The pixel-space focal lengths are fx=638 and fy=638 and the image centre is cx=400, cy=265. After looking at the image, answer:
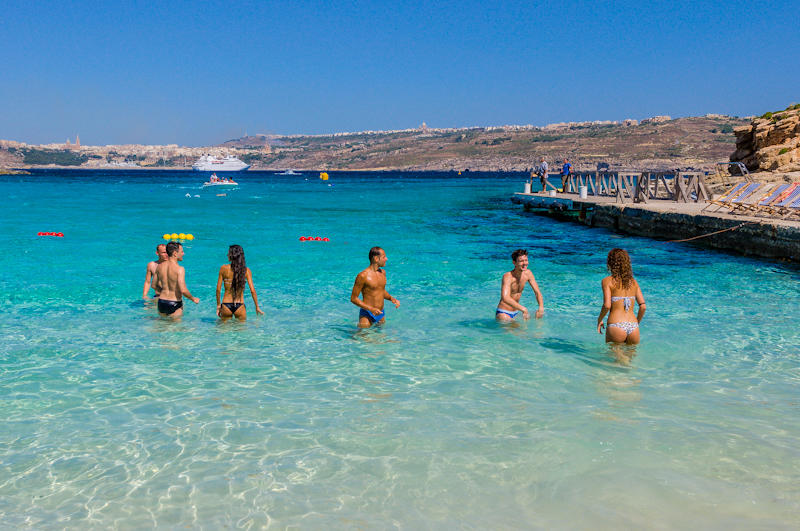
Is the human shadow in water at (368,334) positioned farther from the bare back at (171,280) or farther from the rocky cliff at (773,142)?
the rocky cliff at (773,142)

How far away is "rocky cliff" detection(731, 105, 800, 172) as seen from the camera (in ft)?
89.2

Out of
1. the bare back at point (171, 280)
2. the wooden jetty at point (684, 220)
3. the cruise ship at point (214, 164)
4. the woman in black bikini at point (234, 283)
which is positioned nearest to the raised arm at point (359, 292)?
the woman in black bikini at point (234, 283)

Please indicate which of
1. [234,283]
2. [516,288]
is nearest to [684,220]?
[516,288]

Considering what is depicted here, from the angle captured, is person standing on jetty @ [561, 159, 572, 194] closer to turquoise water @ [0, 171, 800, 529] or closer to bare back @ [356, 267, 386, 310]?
turquoise water @ [0, 171, 800, 529]

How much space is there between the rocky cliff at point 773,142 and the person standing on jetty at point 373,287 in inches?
953

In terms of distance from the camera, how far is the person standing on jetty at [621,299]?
23.7 feet

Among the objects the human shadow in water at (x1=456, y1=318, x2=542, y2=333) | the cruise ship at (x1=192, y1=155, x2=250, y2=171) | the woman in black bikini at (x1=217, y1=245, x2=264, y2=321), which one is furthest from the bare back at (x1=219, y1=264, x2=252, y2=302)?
the cruise ship at (x1=192, y1=155, x2=250, y2=171)

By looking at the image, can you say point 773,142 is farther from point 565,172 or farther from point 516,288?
point 516,288

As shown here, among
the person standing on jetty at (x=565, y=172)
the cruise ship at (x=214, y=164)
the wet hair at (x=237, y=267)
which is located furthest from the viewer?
the cruise ship at (x=214, y=164)

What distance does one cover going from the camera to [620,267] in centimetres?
721

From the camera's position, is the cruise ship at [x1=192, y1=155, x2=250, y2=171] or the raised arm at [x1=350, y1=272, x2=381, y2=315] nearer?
the raised arm at [x1=350, y1=272, x2=381, y2=315]

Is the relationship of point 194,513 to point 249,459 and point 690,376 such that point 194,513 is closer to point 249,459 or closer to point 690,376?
point 249,459

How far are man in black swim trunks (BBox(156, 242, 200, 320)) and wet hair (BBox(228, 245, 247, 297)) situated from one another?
58cm

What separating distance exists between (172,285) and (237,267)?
4.70ft
